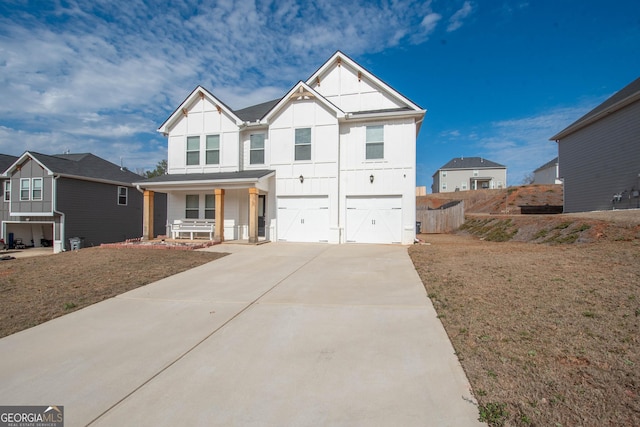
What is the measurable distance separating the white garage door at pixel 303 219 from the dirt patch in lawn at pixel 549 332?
282 inches

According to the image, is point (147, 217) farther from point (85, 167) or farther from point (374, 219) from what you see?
point (85, 167)

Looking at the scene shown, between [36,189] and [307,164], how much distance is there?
2001cm

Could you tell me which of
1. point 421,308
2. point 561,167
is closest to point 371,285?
point 421,308

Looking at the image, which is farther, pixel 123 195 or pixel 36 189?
pixel 123 195

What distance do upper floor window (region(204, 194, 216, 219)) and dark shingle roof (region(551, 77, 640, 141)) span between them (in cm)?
2037

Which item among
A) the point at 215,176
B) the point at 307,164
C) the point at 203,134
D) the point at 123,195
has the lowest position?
the point at 123,195

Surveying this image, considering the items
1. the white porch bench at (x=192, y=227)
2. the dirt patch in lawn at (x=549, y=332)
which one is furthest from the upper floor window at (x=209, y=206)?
the dirt patch in lawn at (x=549, y=332)

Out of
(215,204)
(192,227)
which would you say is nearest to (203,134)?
(215,204)

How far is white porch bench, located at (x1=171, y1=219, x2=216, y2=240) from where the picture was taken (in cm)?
1452

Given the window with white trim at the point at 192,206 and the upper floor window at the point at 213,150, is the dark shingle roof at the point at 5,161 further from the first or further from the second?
the upper floor window at the point at 213,150

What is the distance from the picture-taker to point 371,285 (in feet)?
21.6

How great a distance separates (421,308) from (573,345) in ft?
6.56

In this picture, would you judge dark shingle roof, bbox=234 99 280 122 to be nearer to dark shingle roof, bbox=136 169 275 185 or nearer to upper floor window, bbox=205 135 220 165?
upper floor window, bbox=205 135 220 165

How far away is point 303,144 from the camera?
14.6 m
